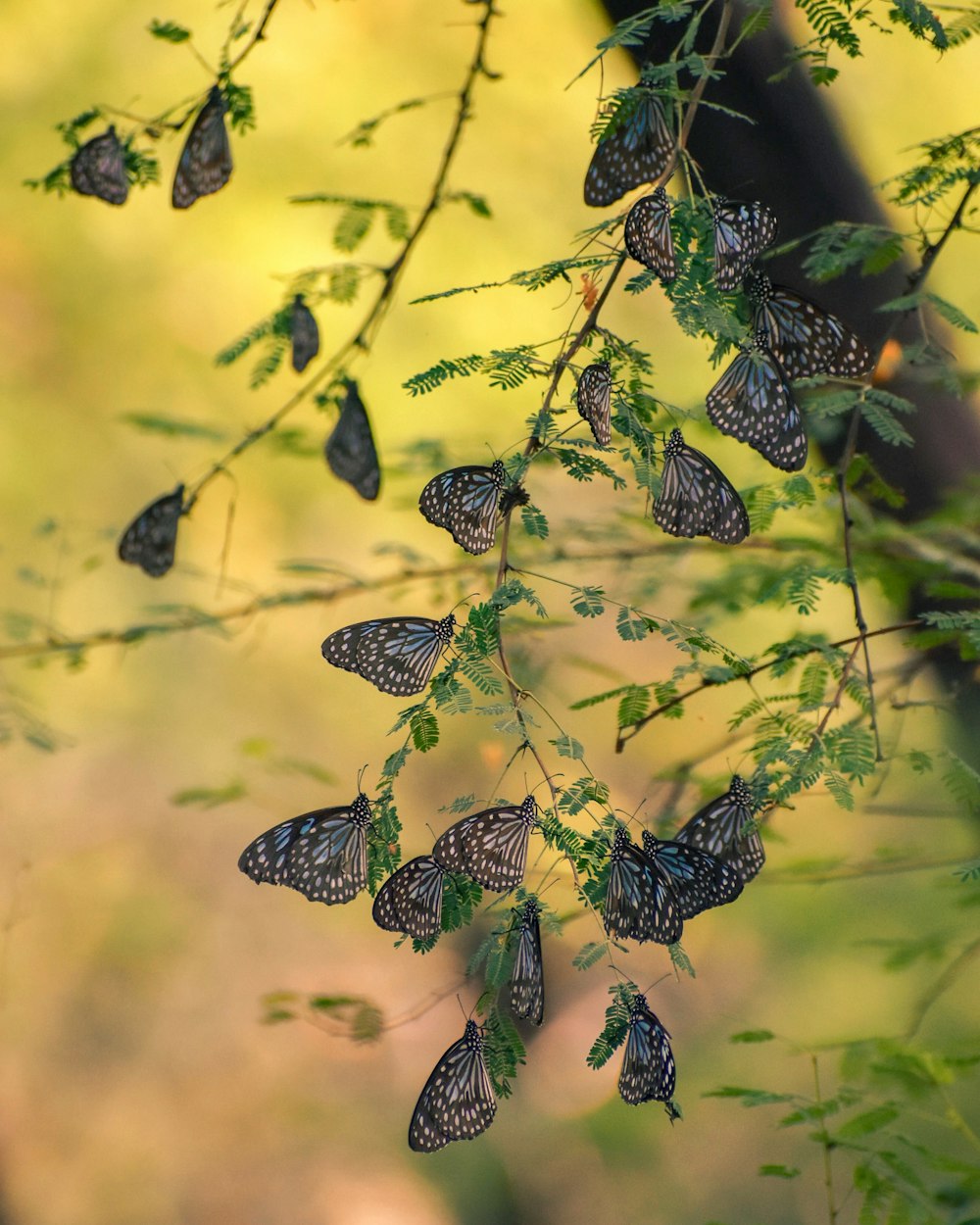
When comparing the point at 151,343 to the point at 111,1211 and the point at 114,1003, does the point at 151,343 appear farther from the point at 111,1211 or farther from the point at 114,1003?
the point at 111,1211

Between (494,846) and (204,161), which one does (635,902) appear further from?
(204,161)

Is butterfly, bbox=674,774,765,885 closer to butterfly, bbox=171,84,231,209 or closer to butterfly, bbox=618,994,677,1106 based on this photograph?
butterfly, bbox=618,994,677,1106

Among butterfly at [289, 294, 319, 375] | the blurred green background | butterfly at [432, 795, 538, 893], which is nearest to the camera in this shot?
butterfly at [432, 795, 538, 893]

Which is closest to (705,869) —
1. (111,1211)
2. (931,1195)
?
(931,1195)

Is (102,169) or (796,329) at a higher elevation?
(796,329)

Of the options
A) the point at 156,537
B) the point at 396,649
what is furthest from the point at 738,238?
the point at 156,537

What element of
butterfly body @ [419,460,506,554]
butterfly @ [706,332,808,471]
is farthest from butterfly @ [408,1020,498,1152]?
butterfly @ [706,332,808,471]

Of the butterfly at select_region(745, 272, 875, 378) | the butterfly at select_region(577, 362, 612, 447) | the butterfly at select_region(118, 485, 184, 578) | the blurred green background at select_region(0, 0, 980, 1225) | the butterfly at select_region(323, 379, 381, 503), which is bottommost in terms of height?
the blurred green background at select_region(0, 0, 980, 1225)
